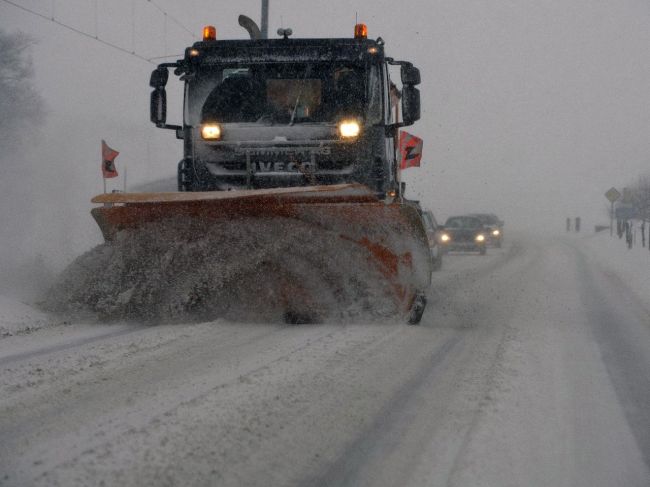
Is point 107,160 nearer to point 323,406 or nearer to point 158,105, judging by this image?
point 158,105

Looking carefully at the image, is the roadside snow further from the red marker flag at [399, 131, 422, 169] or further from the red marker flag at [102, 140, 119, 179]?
the red marker flag at [399, 131, 422, 169]

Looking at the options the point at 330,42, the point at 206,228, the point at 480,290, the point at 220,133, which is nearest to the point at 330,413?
the point at 206,228

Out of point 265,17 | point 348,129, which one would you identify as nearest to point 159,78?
point 348,129

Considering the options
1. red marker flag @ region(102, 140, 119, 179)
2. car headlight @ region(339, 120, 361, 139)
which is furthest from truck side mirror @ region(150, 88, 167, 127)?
red marker flag @ region(102, 140, 119, 179)

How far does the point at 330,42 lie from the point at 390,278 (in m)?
2.76

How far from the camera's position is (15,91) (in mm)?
33906

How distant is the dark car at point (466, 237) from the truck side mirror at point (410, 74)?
670 inches

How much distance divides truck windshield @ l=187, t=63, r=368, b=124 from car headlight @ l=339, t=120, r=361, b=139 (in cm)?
18

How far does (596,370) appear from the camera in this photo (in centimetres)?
523

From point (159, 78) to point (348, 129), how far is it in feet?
7.01

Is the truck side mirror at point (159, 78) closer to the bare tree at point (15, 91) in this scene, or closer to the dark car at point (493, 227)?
the dark car at point (493, 227)

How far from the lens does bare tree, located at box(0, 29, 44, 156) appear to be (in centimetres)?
3300

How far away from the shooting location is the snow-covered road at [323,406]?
3.04m

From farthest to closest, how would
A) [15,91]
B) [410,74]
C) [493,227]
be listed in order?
[15,91] → [493,227] → [410,74]
